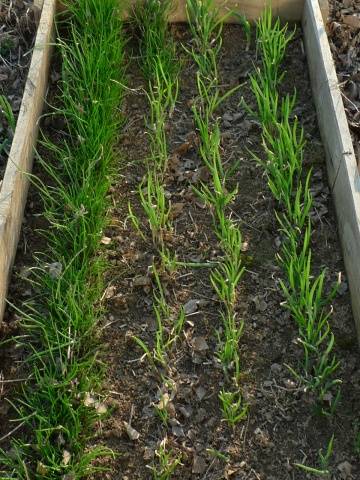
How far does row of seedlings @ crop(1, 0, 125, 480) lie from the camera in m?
2.65

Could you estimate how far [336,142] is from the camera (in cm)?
334

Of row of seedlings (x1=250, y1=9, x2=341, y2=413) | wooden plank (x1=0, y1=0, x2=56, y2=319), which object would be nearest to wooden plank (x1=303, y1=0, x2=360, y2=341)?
row of seedlings (x1=250, y1=9, x2=341, y2=413)

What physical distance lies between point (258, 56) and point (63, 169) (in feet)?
3.72

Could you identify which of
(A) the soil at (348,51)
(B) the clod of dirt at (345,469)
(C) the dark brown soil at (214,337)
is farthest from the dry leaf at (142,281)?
(A) the soil at (348,51)

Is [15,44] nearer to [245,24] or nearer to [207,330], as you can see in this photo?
[245,24]

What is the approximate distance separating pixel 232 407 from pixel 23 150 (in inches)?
50.0

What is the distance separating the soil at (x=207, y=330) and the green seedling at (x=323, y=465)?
0.9 inches

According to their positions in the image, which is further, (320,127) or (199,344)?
(320,127)

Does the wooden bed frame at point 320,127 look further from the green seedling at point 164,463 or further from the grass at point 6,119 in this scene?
the green seedling at point 164,463

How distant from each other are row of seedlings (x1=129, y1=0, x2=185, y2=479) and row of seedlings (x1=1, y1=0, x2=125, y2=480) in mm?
145

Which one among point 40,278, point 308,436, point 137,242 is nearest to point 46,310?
point 40,278

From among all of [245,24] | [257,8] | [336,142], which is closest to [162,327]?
[336,142]

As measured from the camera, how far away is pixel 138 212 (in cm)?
340

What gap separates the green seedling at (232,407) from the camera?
106 inches
